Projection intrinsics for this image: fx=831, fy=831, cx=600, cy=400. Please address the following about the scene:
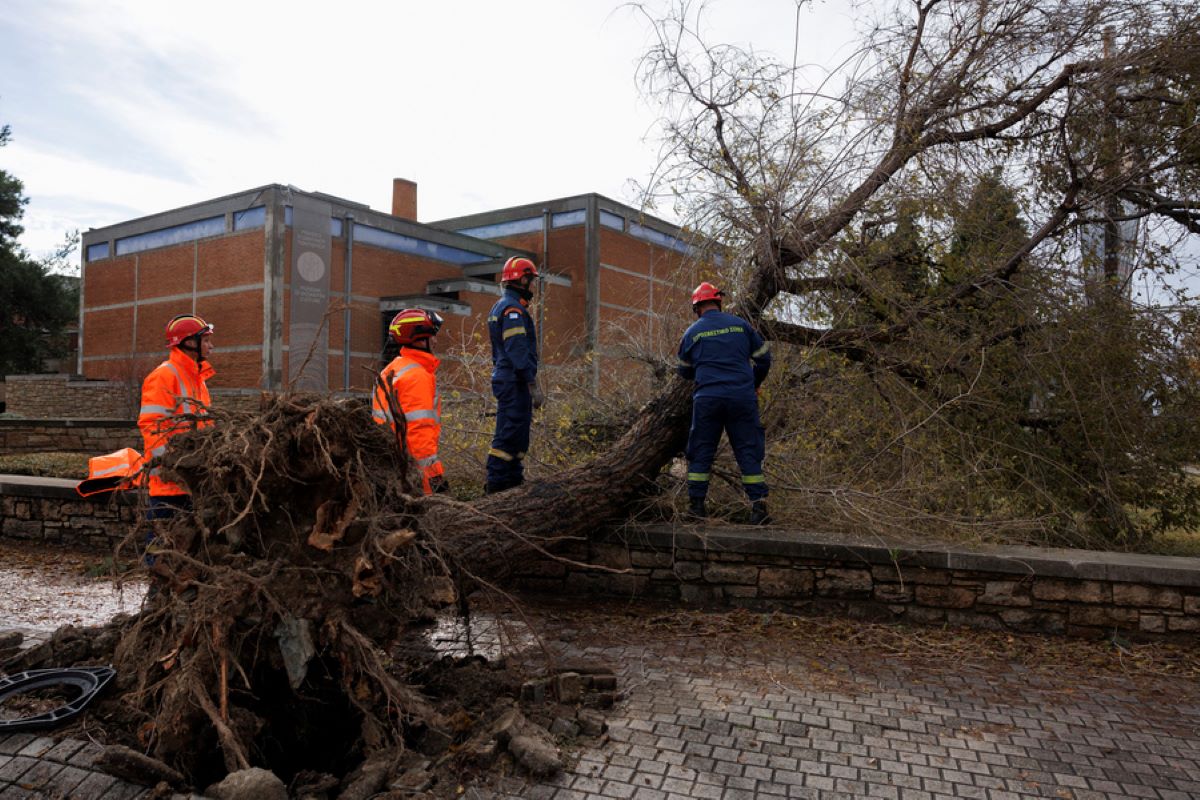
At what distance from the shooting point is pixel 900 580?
5328mm

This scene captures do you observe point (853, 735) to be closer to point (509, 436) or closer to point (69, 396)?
point (509, 436)

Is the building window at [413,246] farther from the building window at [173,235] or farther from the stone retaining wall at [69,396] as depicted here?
the stone retaining wall at [69,396]

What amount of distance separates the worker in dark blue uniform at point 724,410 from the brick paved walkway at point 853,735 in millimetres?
1405

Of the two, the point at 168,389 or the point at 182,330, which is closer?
the point at 168,389

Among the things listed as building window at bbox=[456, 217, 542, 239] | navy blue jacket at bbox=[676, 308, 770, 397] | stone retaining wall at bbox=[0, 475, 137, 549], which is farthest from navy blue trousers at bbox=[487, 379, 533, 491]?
building window at bbox=[456, 217, 542, 239]

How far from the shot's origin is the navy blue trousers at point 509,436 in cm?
645

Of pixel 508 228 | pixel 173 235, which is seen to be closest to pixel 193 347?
pixel 173 235

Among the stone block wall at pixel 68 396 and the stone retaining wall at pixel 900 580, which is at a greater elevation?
the stone block wall at pixel 68 396

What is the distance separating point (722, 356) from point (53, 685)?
14.6ft

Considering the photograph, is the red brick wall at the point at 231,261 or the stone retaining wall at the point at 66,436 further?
the red brick wall at the point at 231,261

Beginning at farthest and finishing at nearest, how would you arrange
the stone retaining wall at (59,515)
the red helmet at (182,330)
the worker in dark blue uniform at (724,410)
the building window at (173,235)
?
the building window at (173,235), the stone retaining wall at (59,515), the worker in dark blue uniform at (724,410), the red helmet at (182,330)

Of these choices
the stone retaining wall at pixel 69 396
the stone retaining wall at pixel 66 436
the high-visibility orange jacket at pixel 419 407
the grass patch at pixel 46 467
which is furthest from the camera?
the stone retaining wall at pixel 69 396

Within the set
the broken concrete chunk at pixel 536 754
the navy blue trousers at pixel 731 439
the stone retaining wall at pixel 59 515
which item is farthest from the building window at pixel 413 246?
the broken concrete chunk at pixel 536 754

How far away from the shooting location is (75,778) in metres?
2.98
